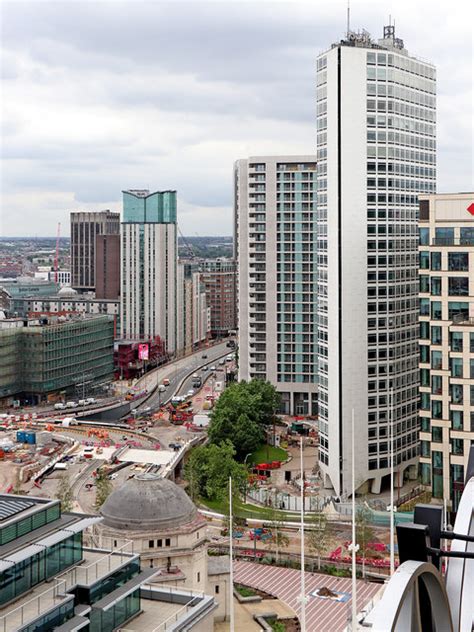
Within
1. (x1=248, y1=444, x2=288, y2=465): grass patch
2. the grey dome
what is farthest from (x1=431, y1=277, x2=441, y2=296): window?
(x1=248, y1=444, x2=288, y2=465): grass patch

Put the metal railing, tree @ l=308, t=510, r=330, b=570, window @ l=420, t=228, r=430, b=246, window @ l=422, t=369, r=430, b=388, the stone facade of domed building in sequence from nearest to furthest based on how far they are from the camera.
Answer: the metal railing, the stone facade of domed building, tree @ l=308, t=510, r=330, b=570, window @ l=420, t=228, r=430, b=246, window @ l=422, t=369, r=430, b=388

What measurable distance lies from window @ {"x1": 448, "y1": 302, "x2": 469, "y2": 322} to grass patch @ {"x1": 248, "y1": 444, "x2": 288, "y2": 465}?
36894 mm

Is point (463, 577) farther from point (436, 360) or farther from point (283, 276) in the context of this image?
point (283, 276)

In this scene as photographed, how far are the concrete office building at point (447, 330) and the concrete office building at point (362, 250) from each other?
10060mm

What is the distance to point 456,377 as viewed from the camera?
63.0 metres

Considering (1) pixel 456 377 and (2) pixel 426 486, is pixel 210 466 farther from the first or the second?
(1) pixel 456 377

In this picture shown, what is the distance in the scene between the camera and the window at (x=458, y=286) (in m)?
64.6

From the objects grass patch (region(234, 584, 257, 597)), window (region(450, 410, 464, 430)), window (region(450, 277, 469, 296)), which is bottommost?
grass patch (region(234, 584, 257, 597))

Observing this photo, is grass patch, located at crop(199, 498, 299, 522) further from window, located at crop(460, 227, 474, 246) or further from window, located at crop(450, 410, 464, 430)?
window, located at crop(460, 227, 474, 246)

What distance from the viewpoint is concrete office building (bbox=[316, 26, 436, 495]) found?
76750mm

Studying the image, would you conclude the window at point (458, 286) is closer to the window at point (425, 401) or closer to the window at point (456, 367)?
the window at point (456, 367)

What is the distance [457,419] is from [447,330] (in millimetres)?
6591

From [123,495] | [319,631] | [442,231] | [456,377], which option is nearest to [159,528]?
[123,495]

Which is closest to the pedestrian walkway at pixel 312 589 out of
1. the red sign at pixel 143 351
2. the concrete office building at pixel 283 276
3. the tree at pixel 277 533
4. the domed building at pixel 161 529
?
the tree at pixel 277 533
